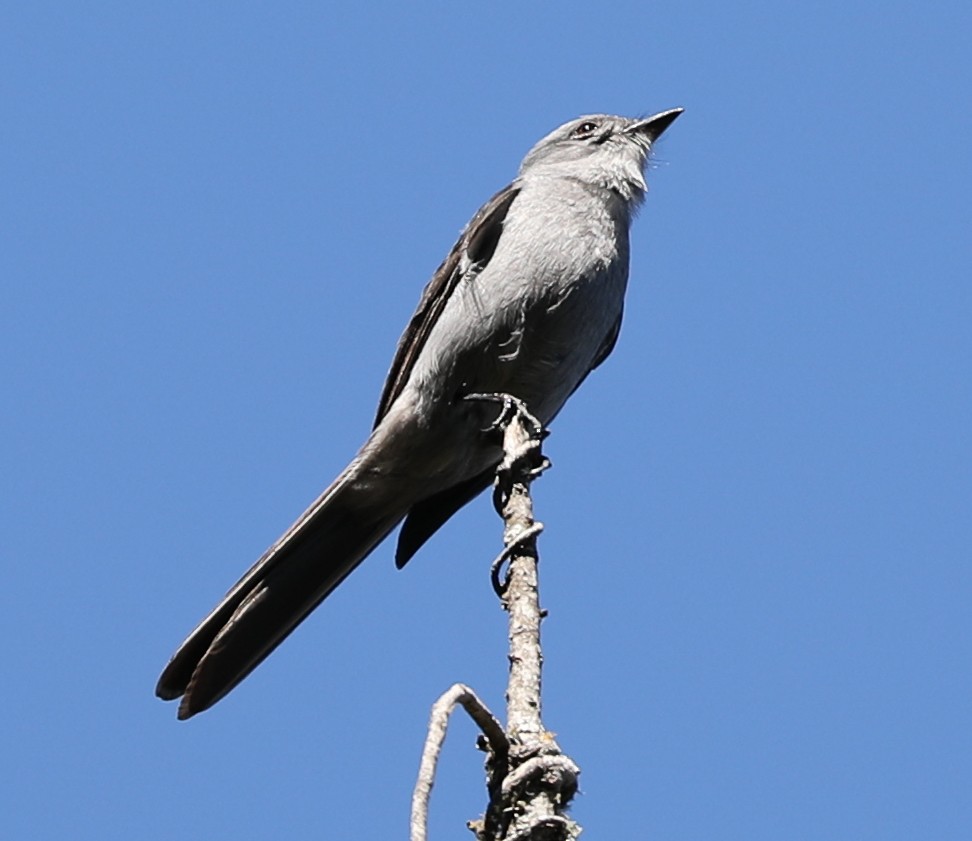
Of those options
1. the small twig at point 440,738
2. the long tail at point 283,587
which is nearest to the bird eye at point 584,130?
the long tail at point 283,587

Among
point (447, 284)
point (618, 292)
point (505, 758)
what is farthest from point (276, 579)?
point (505, 758)

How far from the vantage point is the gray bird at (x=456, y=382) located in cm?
659

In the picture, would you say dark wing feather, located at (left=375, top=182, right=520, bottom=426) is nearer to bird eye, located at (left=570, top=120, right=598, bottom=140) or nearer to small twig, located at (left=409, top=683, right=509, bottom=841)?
bird eye, located at (left=570, top=120, right=598, bottom=140)

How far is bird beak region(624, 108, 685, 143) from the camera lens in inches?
330

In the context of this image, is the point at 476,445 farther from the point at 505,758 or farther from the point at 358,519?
the point at 505,758

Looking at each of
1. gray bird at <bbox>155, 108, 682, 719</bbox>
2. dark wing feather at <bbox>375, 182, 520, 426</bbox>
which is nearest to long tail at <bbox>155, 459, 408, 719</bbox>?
gray bird at <bbox>155, 108, 682, 719</bbox>

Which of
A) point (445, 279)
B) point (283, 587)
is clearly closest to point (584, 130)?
point (445, 279)

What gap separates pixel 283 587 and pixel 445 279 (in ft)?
5.49

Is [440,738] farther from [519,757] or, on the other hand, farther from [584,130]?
[584,130]

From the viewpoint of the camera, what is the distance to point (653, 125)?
8445mm

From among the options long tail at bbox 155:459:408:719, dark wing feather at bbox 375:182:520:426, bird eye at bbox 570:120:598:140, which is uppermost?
bird eye at bbox 570:120:598:140

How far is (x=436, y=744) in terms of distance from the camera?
3.33 m

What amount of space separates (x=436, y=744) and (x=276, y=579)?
3.55 m

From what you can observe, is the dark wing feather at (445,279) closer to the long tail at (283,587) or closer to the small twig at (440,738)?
the long tail at (283,587)
